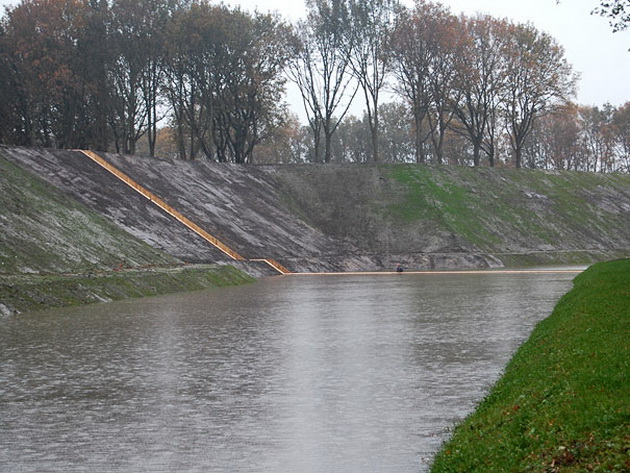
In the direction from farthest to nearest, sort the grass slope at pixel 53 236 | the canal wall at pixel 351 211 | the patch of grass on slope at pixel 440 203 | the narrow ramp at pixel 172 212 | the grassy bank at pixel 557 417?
the patch of grass on slope at pixel 440 203 < the narrow ramp at pixel 172 212 < the canal wall at pixel 351 211 < the grass slope at pixel 53 236 < the grassy bank at pixel 557 417

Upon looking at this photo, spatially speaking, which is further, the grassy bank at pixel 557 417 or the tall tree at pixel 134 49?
the tall tree at pixel 134 49

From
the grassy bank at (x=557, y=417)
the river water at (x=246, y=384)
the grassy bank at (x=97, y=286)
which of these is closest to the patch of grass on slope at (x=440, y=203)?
the grassy bank at (x=97, y=286)

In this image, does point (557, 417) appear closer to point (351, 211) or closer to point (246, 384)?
point (246, 384)

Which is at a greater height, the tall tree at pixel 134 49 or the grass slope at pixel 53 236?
the tall tree at pixel 134 49

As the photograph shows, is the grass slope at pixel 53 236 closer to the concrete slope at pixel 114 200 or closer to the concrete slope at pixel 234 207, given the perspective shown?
the concrete slope at pixel 114 200

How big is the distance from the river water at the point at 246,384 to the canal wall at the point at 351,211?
27704mm

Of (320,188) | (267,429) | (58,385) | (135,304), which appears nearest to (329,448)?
(267,429)

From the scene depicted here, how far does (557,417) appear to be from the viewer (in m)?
10.5

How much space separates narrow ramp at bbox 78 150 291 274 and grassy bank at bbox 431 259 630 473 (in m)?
49.2

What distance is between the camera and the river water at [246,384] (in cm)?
1243

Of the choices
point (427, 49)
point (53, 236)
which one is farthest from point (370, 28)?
point (53, 236)

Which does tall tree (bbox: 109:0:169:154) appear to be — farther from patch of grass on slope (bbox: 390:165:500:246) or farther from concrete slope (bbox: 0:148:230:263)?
patch of grass on slope (bbox: 390:165:500:246)

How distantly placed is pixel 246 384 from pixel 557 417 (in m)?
8.51

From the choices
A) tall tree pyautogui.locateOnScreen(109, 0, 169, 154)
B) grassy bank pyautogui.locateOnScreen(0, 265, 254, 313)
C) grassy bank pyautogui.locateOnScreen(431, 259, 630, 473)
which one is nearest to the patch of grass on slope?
tall tree pyautogui.locateOnScreen(109, 0, 169, 154)
